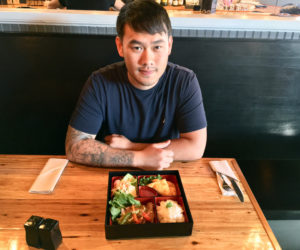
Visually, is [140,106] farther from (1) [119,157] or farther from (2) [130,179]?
(2) [130,179]

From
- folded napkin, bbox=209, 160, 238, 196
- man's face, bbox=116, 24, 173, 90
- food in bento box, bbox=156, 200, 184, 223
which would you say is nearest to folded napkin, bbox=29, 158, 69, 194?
food in bento box, bbox=156, 200, 184, 223

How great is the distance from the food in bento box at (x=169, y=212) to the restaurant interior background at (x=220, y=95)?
104cm

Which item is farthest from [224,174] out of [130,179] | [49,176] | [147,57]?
[49,176]

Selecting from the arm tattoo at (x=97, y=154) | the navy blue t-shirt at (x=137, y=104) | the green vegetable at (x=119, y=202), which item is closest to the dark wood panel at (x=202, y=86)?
the navy blue t-shirt at (x=137, y=104)

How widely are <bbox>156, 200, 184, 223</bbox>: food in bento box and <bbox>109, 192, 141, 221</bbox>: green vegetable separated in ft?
0.28

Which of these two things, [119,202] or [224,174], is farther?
[224,174]

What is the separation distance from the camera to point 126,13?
135cm

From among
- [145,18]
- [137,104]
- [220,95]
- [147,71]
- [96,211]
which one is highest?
[145,18]

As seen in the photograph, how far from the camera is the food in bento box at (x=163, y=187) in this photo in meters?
1.06

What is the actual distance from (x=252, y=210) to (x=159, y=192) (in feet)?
1.24

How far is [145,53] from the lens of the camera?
1.35m

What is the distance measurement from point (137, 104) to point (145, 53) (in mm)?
307

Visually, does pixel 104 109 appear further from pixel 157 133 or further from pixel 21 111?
pixel 21 111

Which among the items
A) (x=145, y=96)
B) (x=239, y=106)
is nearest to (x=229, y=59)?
(x=239, y=106)
